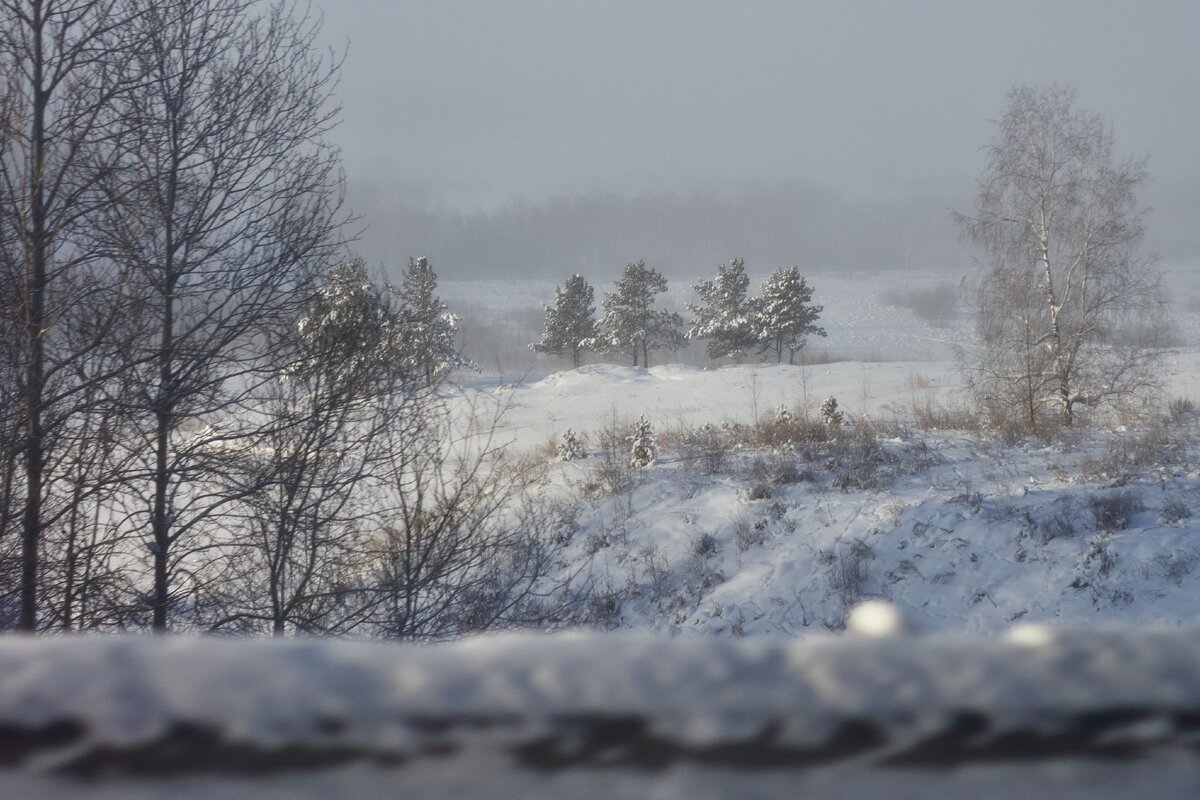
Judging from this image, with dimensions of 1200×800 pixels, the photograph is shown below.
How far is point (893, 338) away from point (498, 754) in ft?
152

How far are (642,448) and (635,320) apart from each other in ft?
104

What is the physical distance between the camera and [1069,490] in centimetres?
1162

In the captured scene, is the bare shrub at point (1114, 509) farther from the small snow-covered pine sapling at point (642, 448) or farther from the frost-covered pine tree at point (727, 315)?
the frost-covered pine tree at point (727, 315)

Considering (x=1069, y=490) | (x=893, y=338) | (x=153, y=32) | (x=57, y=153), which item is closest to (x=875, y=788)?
(x=57, y=153)

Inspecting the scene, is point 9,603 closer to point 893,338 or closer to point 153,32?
point 153,32

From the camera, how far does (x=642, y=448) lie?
1620 centimetres

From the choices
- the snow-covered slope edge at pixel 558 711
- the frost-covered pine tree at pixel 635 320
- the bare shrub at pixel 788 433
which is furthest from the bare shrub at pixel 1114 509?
the frost-covered pine tree at pixel 635 320

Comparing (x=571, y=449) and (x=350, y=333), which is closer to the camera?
(x=350, y=333)

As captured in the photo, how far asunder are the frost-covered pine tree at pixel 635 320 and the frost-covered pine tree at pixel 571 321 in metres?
0.75

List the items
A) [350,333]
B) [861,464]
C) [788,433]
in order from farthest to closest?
[788,433]
[861,464]
[350,333]

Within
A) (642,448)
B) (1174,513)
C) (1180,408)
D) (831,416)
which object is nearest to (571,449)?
(642,448)

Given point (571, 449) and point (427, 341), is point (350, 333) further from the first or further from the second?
point (571, 449)

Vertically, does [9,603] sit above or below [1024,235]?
below

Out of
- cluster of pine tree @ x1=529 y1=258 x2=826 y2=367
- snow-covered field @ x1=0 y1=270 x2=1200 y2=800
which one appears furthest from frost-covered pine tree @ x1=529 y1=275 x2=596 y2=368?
snow-covered field @ x1=0 y1=270 x2=1200 y2=800
